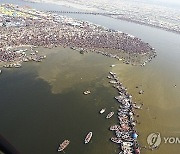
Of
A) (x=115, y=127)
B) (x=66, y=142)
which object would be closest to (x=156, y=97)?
(x=115, y=127)

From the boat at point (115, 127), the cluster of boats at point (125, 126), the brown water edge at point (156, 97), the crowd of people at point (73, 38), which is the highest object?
the boat at point (115, 127)

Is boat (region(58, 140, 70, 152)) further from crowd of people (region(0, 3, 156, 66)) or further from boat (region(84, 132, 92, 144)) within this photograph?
crowd of people (region(0, 3, 156, 66))

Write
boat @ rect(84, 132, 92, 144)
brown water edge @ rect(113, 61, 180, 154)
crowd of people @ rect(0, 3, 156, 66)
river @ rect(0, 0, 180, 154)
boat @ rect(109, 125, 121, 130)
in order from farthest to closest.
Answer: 1. crowd of people @ rect(0, 3, 156, 66)
2. brown water edge @ rect(113, 61, 180, 154)
3. boat @ rect(109, 125, 121, 130)
4. river @ rect(0, 0, 180, 154)
5. boat @ rect(84, 132, 92, 144)

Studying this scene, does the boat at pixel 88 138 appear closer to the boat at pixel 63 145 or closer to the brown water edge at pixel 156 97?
the boat at pixel 63 145

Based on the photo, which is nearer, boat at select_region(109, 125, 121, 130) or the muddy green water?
the muddy green water

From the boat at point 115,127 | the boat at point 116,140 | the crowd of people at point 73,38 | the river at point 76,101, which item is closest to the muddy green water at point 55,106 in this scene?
the river at point 76,101

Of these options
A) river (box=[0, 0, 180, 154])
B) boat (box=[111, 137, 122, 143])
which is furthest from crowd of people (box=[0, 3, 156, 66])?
boat (box=[111, 137, 122, 143])

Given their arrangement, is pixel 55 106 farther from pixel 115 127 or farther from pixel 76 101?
pixel 115 127

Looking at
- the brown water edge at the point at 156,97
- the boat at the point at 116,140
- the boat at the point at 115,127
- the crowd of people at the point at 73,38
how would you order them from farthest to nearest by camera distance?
the crowd of people at the point at 73,38 → the brown water edge at the point at 156,97 → the boat at the point at 115,127 → the boat at the point at 116,140

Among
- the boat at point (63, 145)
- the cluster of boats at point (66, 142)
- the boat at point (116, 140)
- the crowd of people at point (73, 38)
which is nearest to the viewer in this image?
the boat at point (63, 145)
